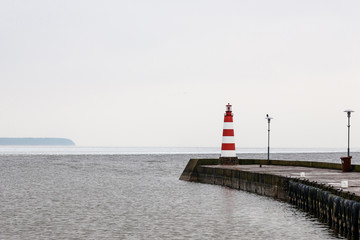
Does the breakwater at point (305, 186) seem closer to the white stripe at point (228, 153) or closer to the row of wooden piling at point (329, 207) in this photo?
the row of wooden piling at point (329, 207)

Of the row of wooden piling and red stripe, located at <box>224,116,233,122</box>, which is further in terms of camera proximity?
red stripe, located at <box>224,116,233,122</box>

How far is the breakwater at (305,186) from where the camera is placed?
20.7m

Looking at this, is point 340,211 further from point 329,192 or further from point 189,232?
point 189,232

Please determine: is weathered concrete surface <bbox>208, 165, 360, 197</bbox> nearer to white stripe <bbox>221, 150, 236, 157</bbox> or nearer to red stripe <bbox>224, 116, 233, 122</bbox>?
white stripe <bbox>221, 150, 236, 157</bbox>

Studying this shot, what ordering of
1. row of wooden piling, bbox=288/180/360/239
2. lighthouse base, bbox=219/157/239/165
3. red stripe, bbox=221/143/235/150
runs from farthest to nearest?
lighthouse base, bbox=219/157/239/165
red stripe, bbox=221/143/235/150
row of wooden piling, bbox=288/180/360/239

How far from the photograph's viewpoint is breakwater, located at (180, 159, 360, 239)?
20.7m

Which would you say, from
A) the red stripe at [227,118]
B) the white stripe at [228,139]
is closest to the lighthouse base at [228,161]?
the white stripe at [228,139]

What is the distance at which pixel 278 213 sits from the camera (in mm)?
27141

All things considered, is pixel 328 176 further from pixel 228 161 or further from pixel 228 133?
pixel 228 161

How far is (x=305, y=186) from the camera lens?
89.7ft

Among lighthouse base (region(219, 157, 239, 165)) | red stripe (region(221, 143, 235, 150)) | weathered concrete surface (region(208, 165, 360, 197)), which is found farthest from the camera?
lighthouse base (region(219, 157, 239, 165))

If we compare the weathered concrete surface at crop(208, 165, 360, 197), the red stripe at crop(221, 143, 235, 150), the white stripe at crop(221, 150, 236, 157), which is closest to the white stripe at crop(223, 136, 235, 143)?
the red stripe at crop(221, 143, 235, 150)

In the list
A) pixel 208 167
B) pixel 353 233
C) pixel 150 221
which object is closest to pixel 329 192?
pixel 353 233

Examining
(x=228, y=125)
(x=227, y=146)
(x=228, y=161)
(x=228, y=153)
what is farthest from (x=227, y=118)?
(x=228, y=161)
